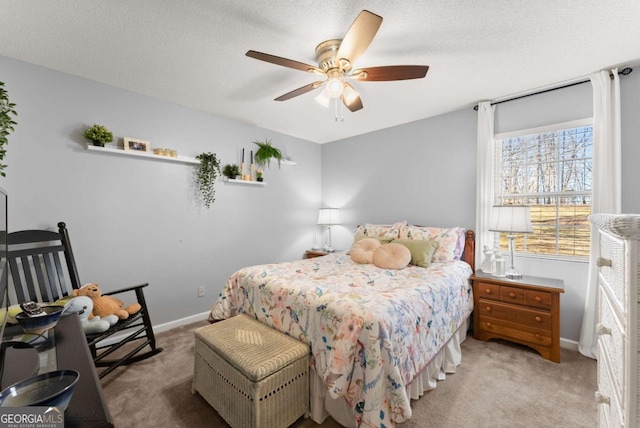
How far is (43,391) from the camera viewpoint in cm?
68

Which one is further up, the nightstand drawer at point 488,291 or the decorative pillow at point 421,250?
the decorative pillow at point 421,250

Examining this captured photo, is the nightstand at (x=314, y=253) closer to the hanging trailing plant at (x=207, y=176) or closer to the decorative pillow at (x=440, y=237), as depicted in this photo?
the decorative pillow at (x=440, y=237)

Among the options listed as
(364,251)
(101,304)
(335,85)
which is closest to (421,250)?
(364,251)

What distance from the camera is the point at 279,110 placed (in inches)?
127

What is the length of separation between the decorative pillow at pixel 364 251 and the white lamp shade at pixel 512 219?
1153 millimetres

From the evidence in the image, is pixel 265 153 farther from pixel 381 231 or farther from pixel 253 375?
pixel 253 375

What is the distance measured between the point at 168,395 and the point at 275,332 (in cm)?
87

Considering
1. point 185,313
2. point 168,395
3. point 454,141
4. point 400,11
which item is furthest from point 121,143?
point 454,141

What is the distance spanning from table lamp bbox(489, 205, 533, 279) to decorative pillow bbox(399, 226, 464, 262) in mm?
387

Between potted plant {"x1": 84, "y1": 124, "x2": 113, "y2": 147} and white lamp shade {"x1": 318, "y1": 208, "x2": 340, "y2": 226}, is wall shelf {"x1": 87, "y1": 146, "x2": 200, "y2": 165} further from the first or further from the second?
white lamp shade {"x1": 318, "y1": 208, "x2": 340, "y2": 226}

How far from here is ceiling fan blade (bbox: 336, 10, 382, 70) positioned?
1414mm

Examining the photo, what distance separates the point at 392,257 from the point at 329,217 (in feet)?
5.43

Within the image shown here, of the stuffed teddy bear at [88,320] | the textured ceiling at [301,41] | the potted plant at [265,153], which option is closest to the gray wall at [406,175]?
the textured ceiling at [301,41]

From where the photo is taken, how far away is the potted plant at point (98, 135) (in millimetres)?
2455
